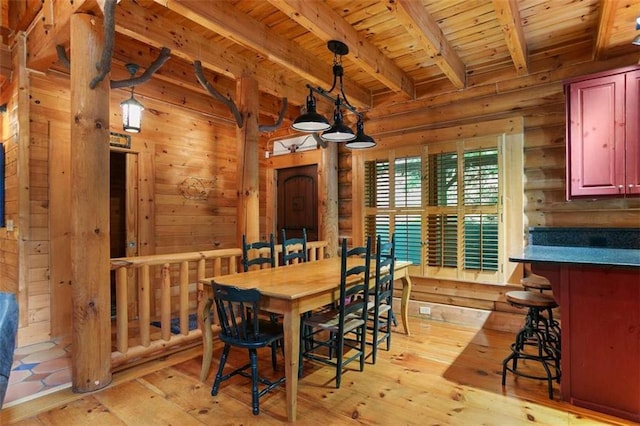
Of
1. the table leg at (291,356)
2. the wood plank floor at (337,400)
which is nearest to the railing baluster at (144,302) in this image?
the wood plank floor at (337,400)

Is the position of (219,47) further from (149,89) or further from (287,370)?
(287,370)

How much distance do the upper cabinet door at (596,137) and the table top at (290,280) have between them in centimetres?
196

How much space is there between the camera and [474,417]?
2.16 metres

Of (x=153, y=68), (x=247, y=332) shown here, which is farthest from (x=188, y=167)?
(x=247, y=332)

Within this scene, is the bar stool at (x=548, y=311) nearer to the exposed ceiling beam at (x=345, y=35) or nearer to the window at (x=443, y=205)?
the window at (x=443, y=205)

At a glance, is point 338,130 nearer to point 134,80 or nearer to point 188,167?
point 134,80

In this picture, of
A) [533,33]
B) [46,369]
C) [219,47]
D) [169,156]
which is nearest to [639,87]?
[533,33]

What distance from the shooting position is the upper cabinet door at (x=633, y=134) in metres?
2.73

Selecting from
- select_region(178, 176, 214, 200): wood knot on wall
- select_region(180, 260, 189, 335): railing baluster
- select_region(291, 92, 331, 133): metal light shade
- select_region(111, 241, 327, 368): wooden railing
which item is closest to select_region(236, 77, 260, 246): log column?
select_region(111, 241, 327, 368): wooden railing

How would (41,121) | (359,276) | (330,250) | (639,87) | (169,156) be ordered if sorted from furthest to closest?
(330,250) < (169,156) < (41,121) < (359,276) < (639,87)

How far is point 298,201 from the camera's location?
5.47 meters

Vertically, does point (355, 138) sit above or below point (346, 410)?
above

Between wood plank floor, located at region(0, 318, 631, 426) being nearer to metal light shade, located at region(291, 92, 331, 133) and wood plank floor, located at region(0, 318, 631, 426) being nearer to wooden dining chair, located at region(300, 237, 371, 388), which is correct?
wooden dining chair, located at region(300, 237, 371, 388)

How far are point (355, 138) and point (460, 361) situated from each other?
2186 millimetres
